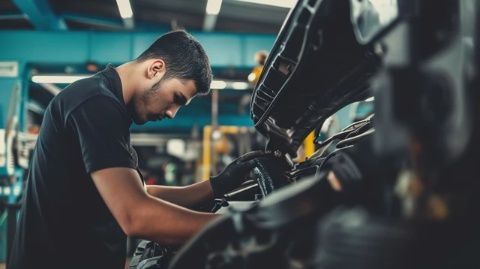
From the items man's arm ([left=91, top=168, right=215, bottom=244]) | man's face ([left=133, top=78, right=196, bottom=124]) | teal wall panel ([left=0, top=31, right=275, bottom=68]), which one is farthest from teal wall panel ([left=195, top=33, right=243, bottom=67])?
man's arm ([left=91, top=168, right=215, bottom=244])

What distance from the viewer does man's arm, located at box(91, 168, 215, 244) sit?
3.98 ft

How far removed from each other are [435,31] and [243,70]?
23.3 ft

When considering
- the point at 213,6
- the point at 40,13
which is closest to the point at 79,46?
the point at 40,13

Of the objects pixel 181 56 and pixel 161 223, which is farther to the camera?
pixel 181 56

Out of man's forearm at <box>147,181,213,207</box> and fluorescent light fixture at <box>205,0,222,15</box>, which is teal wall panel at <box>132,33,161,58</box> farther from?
man's forearm at <box>147,181,213,207</box>

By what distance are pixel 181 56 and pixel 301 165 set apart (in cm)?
64

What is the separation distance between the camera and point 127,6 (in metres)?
6.89

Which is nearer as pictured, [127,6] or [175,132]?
[127,6]

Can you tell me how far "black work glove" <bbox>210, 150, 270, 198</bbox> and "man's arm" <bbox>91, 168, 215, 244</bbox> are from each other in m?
0.71

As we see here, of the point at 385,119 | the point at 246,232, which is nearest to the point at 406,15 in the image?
the point at 385,119

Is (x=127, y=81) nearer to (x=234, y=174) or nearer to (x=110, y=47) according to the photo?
(x=234, y=174)

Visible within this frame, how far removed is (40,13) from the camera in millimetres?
7250

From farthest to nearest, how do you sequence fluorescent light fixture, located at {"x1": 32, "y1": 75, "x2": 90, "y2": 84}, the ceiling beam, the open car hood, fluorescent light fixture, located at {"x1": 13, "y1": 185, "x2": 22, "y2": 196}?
fluorescent light fixture, located at {"x1": 32, "y1": 75, "x2": 90, "y2": 84}, the ceiling beam, fluorescent light fixture, located at {"x1": 13, "y1": 185, "x2": 22, "y2": 196}, the open car hood

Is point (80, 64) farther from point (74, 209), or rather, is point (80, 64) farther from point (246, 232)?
point (246, 232)
